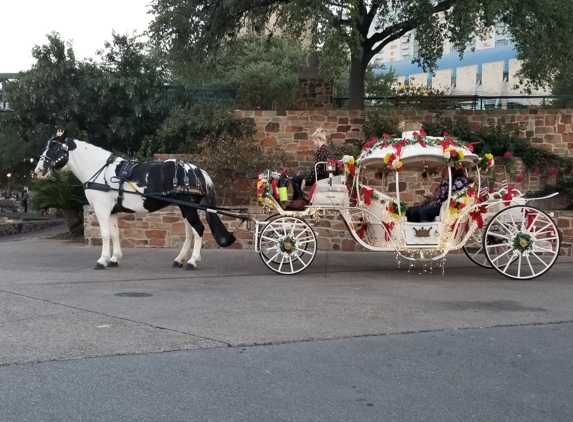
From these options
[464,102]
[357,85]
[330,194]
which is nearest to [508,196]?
[330,194]

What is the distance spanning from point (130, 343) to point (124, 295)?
2780 millimetres

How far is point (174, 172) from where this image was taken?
39.9 ft

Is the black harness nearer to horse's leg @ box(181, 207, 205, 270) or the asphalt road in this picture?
horse's leg @ box(181, 207, 205, 270)

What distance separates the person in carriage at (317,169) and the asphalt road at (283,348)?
1.55 metres

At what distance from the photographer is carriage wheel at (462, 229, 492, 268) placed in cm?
1201

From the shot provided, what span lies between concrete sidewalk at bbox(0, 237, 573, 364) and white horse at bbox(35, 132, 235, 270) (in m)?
0.80

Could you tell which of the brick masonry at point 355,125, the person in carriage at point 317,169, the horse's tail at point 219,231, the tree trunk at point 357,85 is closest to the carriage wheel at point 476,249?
the person in carriage at point 317,169

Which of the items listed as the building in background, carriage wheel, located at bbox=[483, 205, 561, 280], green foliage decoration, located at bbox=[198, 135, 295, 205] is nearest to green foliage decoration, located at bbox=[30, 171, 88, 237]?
green foliage decoration, located at bbox=[198, 135, 295, 205]

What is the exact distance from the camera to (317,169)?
38.8 feet

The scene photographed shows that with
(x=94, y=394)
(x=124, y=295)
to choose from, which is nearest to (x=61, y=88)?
(x=124, y=295)

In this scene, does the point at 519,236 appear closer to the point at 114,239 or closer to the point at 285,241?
the point at 285,241

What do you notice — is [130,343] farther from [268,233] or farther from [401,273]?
[401,273]

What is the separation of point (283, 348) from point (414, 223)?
198 inches

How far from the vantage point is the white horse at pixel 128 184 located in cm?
1210
